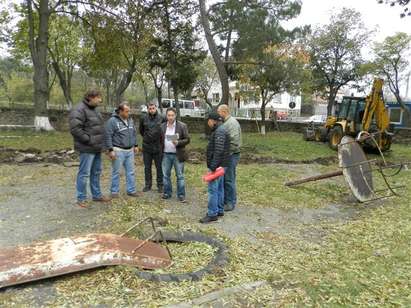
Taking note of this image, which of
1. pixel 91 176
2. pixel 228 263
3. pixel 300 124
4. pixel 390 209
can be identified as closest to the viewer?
→ pixel 228 263

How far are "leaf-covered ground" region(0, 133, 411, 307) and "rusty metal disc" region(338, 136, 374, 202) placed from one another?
283 millimetres

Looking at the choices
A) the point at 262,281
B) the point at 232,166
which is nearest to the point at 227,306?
the point at 262,281

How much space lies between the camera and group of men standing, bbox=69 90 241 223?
5508 mm

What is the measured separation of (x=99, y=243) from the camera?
3.85 m

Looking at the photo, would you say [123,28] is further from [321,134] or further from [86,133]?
[86,133]

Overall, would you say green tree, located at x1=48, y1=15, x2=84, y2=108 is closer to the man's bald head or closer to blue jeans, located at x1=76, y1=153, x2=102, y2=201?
blue jeans, located at x1=76, y1=153, x2=102, y2=201

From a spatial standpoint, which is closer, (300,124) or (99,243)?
(99,243)

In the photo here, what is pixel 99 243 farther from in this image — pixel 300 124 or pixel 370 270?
pixel 300 124

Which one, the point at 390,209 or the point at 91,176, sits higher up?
the point at 91,176

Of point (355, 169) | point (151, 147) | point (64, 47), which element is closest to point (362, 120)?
point (355, 169)

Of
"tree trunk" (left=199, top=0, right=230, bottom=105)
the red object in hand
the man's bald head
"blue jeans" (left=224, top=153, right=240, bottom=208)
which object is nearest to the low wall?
"tree trunk" (left=199, top=0, right=230, bottom=105)

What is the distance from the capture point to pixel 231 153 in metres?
6.16

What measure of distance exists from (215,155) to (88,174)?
6.43ft

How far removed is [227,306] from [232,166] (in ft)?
10.1
